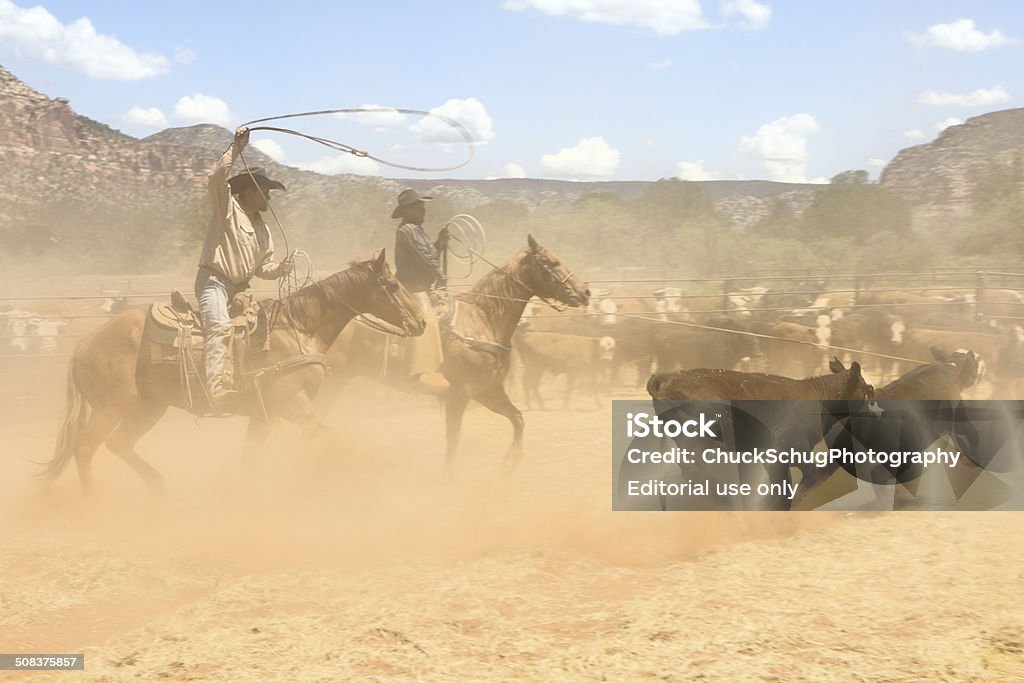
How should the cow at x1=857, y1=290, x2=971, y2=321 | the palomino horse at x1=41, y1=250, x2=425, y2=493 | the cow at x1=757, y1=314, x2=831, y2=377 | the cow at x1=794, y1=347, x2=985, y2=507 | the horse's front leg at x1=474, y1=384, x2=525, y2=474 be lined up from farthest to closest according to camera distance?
the cow at x1=857, y1=290, x2=971, y2=321, the cow at x1=757, y1=314, x2=831, y2=377, the horse's front leg at x1=474, y1=384, x2=525, y2=474, the palomino horse at x1=41, y1=250, x2=425, y2=493, the cow at x1=794, y1=347, x2=985, y2=507

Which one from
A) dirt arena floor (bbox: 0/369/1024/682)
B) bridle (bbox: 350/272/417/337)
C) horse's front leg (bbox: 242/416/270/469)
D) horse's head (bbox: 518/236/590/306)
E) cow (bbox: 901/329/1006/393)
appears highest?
horse's head (bbox: 518/236/590/306)

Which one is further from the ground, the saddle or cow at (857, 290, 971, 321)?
cow at (857, 290, 971, 321)

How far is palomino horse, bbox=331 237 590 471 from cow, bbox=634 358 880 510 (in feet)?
8.32

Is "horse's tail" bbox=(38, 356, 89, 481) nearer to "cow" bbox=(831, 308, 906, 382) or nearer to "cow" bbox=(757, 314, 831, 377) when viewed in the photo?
"cow" bbox=(757, 314, 831, 377)

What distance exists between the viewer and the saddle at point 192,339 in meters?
7.29

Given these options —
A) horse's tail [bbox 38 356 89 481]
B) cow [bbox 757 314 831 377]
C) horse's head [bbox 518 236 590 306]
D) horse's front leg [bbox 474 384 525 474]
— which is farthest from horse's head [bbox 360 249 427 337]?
cow [bbox 757 314 831 377]

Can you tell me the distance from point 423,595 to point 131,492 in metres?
4.19

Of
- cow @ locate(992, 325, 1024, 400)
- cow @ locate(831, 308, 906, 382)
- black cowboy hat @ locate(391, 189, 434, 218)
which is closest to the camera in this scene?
black cowboy hat @ locate(391, 189, 434, 218)

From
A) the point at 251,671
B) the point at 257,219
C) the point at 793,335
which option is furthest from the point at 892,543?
the point at 793,335

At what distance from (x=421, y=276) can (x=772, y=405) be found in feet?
13.1

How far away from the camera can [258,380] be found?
24.3 feet

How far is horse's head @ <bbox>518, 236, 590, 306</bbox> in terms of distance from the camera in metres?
9.02

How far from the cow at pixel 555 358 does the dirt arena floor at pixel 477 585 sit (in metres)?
5.66

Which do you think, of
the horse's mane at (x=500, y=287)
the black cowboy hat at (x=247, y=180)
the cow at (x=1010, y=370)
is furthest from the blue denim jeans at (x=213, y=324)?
the cow at (x=1010, y=370)
